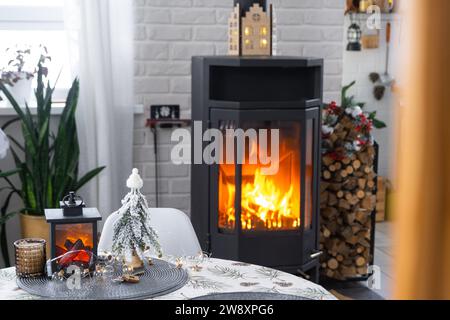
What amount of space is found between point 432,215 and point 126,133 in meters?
3.45

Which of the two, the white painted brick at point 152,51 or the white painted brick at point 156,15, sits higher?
the white painted brick at point 156,15

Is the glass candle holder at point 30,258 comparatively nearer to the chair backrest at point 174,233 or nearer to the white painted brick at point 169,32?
the chair backrest at point 174,233

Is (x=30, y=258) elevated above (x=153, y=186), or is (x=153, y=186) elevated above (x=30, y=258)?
(x=30, y=258)

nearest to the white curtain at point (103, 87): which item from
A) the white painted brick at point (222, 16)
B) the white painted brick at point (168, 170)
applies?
the white painted brick at point (168, 170)

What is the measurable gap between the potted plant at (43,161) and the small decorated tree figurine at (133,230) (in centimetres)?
166

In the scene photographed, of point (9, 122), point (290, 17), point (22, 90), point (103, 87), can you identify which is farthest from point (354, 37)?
point (9, 122)

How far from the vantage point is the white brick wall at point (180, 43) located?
143 inches

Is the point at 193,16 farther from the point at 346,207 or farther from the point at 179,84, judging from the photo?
the point at 346,207

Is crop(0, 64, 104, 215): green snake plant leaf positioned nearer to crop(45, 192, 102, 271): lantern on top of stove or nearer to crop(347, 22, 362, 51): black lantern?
crop(45, 192, 102, 271): lantern on top of stove

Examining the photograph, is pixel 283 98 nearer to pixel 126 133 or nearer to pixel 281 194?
pixel 281 194

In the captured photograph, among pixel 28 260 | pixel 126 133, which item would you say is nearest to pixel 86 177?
pixel 126 133

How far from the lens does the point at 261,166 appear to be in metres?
3.13

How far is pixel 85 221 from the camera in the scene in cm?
175

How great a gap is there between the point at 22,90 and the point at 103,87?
1.42 feet
